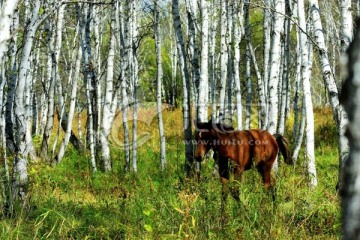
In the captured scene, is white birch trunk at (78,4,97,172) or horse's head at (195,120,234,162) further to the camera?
white birch trunk at (78,4,97,172)

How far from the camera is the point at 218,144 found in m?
7.55

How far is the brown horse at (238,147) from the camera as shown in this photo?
753 cm

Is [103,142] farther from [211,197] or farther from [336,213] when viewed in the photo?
[336,213]

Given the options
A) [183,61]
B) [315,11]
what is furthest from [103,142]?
[315,11]

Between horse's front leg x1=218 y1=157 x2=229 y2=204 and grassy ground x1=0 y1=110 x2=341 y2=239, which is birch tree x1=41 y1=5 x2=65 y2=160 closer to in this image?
grassy ground x1=0 y1=110 x2=341 y2=239

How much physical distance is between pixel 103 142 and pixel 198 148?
14.6 ft

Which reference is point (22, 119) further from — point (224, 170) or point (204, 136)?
point (224, 170)

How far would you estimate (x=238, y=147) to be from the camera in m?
7.72

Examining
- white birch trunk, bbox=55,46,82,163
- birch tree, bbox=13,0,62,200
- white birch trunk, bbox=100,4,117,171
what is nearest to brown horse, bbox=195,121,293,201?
Answer: birch tree, bbox=13,0,62,200

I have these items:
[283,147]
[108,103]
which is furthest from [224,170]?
[108,103]

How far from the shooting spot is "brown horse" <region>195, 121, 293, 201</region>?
7531 millimetres

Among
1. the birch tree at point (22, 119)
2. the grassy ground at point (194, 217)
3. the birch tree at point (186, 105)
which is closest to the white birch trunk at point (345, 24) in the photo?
the grassy ground at point (194, 217)

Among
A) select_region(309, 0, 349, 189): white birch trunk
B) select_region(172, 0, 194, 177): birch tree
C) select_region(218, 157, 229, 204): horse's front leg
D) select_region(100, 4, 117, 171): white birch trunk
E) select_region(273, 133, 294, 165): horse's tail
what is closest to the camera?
select_region(309, 0, 349, 189): white birch trunk

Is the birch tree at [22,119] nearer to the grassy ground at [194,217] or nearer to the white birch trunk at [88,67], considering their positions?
the grassy ground at [194,217]
